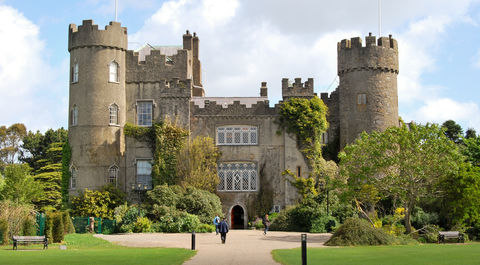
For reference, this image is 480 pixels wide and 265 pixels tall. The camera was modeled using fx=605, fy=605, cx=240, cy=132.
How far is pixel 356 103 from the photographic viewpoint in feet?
133

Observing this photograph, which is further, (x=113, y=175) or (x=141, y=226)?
(x=113, y=175)

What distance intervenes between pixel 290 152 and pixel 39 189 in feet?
65.1

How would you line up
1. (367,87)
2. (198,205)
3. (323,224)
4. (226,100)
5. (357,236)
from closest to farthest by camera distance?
1. (357,236)
2. (323,224)
3. (198,205)
4. (367,87)
5. (226,100)

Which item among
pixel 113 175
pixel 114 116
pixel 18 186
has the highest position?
pixel 114 116

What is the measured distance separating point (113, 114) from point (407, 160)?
20813 millimetres

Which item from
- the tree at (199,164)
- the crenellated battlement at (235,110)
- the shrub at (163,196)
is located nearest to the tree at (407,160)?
the shrub at (163,196)

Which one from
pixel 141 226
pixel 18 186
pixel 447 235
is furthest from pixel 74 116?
pixel 447 235

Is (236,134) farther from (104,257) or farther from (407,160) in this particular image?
(104,257)

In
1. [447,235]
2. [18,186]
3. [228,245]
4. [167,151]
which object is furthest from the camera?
[18,186]

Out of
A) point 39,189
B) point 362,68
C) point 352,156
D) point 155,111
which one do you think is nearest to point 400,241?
point 352,156

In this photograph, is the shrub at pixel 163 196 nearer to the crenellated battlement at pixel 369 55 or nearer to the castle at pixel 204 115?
the castle at pixel 204 115

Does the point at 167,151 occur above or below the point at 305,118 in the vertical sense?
below

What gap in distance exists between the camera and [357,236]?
25.6 meters

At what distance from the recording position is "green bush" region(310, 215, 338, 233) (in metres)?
34.3
